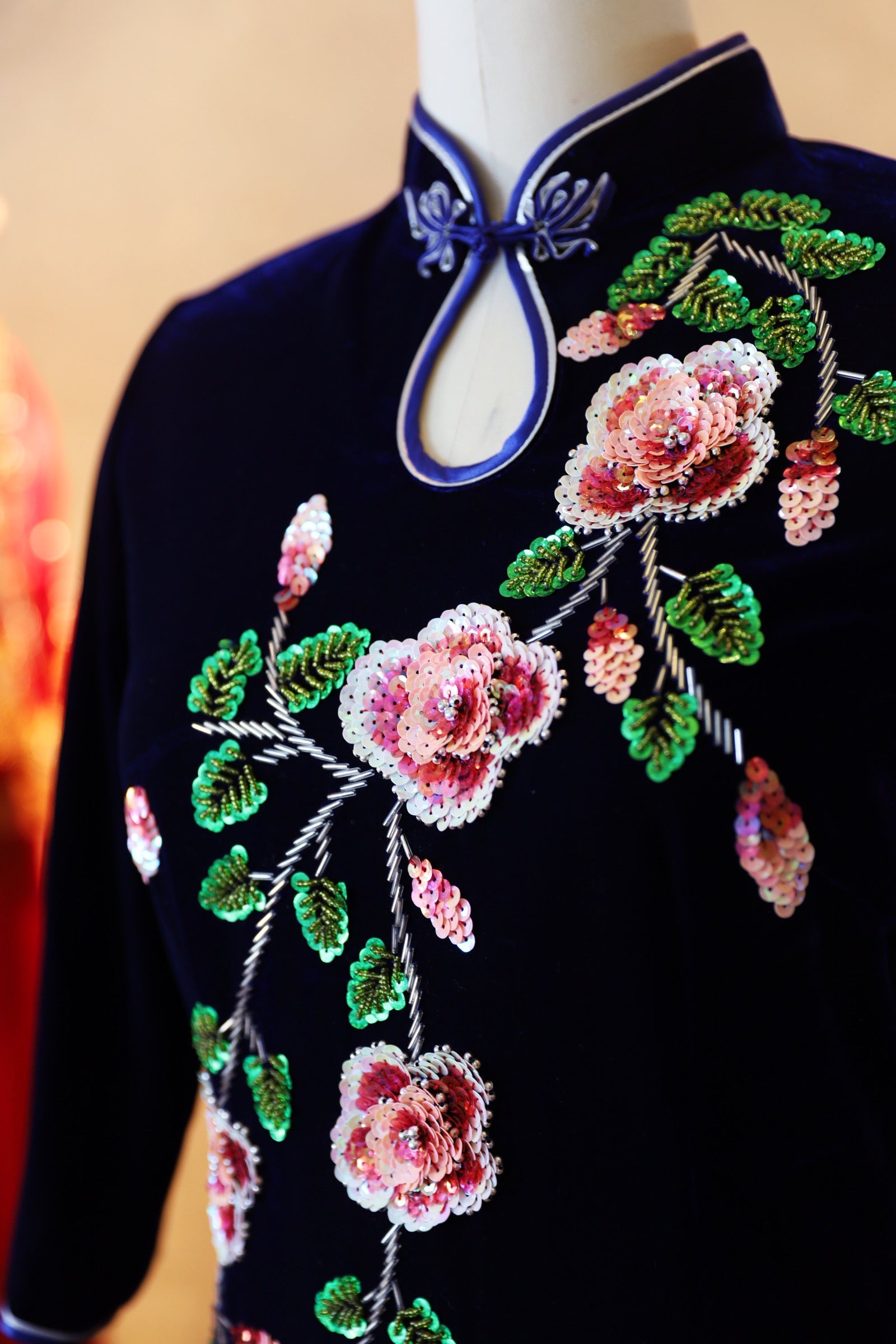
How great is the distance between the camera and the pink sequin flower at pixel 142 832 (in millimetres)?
706

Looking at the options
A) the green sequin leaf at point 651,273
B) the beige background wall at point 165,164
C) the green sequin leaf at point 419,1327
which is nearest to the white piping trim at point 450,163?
the green sequin leaf at point 651,273

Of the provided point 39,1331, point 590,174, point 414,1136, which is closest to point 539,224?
point 590,174

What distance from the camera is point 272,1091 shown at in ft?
2.17

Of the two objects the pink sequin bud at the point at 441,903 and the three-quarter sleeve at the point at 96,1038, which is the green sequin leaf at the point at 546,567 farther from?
the three-quarter sleeve at the point at 96,1038

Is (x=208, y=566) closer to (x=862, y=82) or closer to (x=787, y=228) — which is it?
(x=787, y=228)

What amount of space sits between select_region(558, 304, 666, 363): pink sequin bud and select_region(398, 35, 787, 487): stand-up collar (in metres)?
0.01

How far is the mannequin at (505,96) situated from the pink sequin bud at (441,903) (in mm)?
218

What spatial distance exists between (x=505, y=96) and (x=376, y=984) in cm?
49

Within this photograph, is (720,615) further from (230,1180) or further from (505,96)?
(230,1180)

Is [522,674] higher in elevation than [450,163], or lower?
lower

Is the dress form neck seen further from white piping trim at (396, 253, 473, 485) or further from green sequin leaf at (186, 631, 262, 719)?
green sequin leaf at (186, 631, 262, 719)

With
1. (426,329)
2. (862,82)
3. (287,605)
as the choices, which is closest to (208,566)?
(287,605)

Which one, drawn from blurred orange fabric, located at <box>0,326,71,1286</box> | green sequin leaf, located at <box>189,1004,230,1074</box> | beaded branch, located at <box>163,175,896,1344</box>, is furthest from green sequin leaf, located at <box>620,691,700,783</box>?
blurred orange fabric, located at <box>0,326,71,1286</box>

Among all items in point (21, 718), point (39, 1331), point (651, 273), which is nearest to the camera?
point (651, 273)
